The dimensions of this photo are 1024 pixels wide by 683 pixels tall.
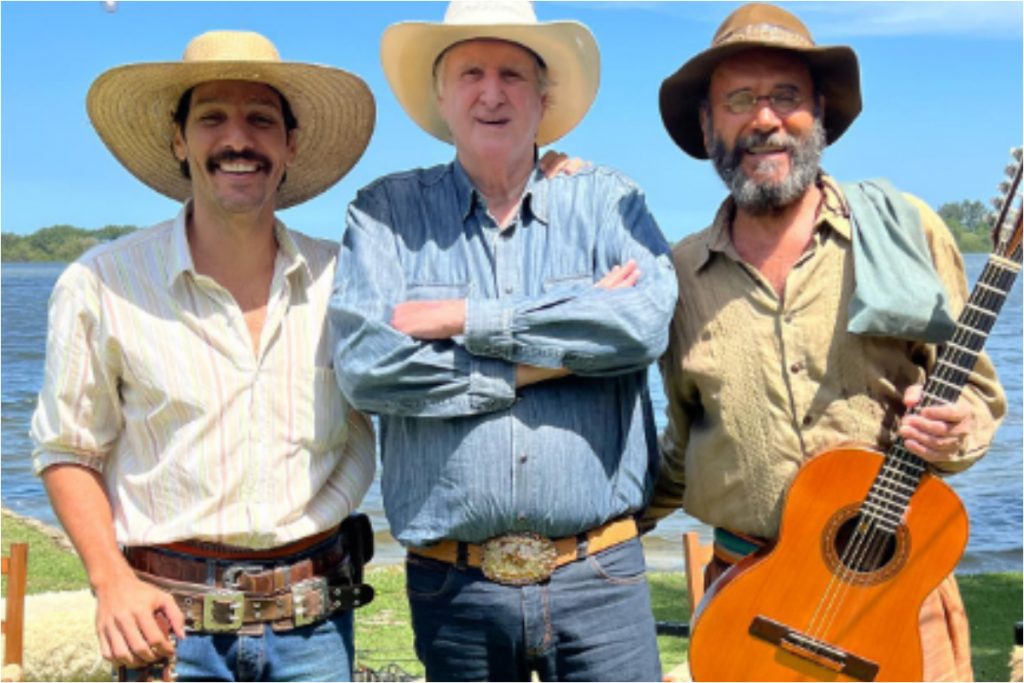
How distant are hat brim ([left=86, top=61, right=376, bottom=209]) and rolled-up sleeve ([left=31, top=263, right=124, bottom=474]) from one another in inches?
22.9

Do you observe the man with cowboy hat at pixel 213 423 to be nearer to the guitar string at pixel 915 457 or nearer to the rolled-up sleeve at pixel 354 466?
the rolled-up sleeve at pixel 354 466

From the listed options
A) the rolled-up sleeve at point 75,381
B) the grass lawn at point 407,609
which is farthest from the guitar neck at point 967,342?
the grass lawn at point 407,609

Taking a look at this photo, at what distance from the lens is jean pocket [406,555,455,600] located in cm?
354

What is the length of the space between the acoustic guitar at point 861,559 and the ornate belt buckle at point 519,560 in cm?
51

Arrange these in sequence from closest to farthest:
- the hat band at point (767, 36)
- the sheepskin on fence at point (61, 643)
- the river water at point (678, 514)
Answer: the hat band at point (767, 36), the sheepskin on fence at point (61, 643), the river water at point (678, 514)

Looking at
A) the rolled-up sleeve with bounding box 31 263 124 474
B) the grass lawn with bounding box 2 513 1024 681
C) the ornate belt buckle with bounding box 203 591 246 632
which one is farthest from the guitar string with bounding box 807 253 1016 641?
the grass lawn with bounding box 2 513 1024 681

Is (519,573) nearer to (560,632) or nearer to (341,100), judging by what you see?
(560,632)

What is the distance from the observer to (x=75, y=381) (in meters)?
3.48

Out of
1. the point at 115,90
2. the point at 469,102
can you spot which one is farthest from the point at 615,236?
the point at 115,90

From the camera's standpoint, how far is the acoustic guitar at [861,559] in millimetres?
3549

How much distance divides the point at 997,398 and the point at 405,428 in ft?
5.09

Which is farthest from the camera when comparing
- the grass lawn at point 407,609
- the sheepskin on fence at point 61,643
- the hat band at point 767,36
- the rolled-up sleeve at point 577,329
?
the grass lawn at point 407,609

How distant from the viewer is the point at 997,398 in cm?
371

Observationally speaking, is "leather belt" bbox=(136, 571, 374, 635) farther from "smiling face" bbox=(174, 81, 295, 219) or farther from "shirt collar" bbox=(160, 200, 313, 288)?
"smiling face" bbox=(174, 81, 295, 219)
